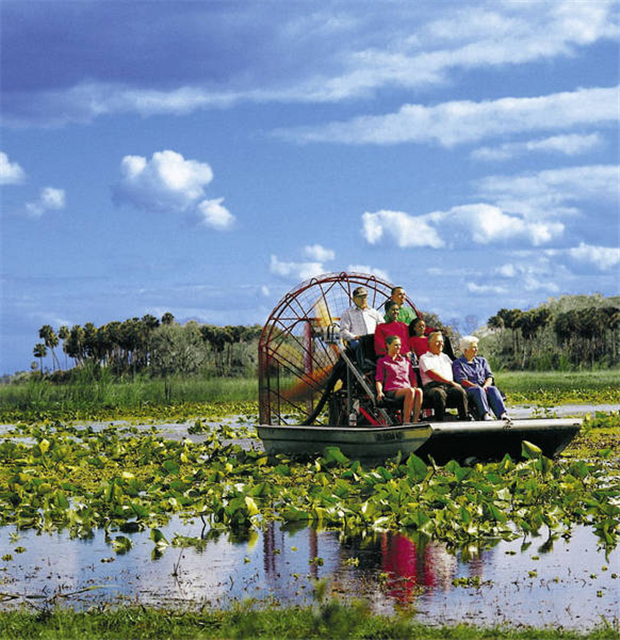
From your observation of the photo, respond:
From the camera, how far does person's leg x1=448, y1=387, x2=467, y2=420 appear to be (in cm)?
1229

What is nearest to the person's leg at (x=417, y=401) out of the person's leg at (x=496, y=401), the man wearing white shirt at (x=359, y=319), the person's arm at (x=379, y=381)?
the person's arm at (x=379, y=381)

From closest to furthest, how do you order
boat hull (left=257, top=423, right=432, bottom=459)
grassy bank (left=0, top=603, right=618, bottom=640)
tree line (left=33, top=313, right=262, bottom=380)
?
grassy bank (left=0, top=603, right=618, bottom=640) → boat hull (left=257, top=423, right=432, bottom=459) → tree line (left=33, top=313, right=262, bottom=380)

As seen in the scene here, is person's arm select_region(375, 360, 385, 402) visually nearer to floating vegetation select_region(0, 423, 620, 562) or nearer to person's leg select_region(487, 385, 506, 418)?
floating vegetation select_region(0, 423, 620, 562)

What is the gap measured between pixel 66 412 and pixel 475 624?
21.2 meters

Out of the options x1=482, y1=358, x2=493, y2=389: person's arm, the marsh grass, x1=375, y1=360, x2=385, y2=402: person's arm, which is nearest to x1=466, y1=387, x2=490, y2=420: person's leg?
x1=482, y1=358, x2=493, y2=389: person's arm

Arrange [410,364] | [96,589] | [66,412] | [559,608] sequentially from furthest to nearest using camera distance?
[66,412] < [410,364] < [96,589] < [559,608]

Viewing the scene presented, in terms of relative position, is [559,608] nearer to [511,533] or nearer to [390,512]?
[511,533]

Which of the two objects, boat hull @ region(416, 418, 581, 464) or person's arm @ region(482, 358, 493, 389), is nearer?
boat hull @ region(416, 418, 581, 464)

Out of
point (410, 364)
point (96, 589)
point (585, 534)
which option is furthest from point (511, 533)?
point (410, 364)

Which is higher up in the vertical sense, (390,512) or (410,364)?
(410,364)

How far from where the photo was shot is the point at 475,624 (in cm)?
538

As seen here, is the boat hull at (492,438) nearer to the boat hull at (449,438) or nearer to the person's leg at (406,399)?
the boat hull at (449,438)

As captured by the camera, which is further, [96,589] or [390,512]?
[390,512]

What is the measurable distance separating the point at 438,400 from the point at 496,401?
859mm
